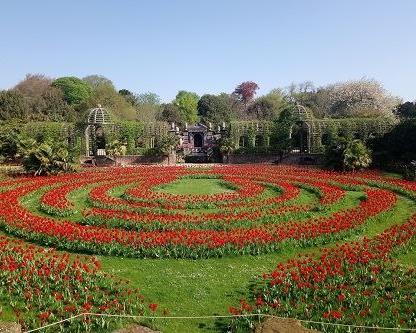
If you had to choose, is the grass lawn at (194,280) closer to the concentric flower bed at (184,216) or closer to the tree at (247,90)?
the concentric flower bed at (184,216)

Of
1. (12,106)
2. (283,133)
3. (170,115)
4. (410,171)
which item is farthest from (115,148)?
(170,115)

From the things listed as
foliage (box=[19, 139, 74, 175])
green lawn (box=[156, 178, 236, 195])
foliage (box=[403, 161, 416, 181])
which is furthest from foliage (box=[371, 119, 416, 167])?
foliage (box=[19, 139, 74, 175])

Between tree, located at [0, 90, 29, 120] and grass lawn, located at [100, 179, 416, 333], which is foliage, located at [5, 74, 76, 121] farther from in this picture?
grass lawn, located at [100, 179, 416, 333]

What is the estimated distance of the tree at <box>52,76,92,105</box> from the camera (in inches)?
2878

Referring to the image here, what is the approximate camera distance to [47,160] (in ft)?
80.1

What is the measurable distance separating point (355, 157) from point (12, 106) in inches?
1714

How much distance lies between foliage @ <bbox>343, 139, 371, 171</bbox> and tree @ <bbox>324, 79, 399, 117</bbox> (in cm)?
3965

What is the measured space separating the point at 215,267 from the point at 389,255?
4.25 meters

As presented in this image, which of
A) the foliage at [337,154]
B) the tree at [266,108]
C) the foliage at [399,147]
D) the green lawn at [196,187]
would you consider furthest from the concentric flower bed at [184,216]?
the tree at [266,108]

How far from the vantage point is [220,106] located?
8019cm

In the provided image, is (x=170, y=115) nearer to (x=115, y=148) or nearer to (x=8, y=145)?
(x=115, y=148)

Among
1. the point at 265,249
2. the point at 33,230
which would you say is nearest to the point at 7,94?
the point at 33,230

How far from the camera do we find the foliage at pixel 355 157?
25.6 metres

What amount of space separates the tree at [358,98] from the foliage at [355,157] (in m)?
39.7
